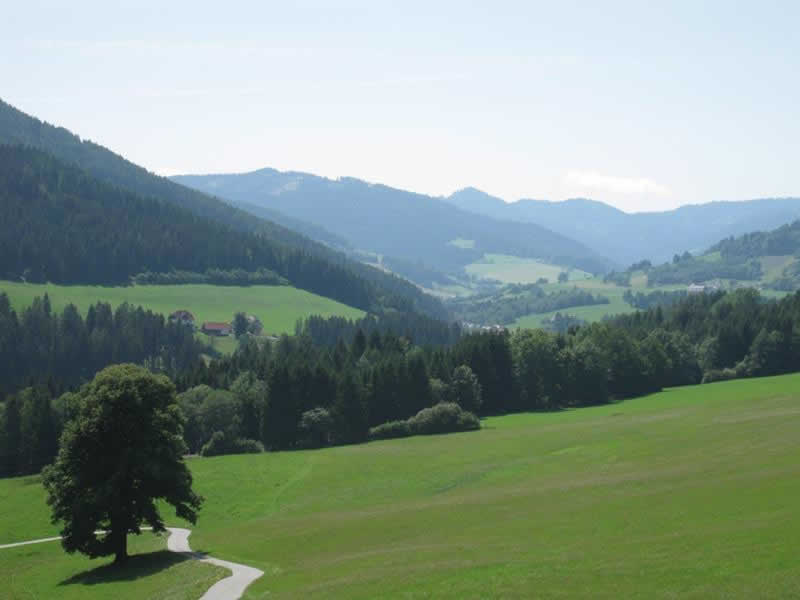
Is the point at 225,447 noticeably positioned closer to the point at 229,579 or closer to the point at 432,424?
the point at 432,424

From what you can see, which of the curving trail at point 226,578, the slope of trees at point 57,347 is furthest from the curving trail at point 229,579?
the slope of trees at point 57,347

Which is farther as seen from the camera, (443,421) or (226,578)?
(443,421)

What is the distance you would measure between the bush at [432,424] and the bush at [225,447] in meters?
14.3

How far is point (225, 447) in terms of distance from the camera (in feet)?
343

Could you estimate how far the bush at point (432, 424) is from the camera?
10812 cm

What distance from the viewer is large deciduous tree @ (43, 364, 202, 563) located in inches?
2023

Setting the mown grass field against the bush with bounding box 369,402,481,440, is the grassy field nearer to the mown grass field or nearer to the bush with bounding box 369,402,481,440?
the mown grass field

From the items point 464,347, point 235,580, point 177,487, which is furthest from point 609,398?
point 235,580

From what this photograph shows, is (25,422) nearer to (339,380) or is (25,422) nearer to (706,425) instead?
(339,380)

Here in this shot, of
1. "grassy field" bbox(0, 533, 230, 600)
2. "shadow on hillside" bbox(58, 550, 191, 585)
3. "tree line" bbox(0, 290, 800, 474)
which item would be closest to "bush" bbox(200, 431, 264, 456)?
"tree line" bbox(0, 290, 800, 474)

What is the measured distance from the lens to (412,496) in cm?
6669

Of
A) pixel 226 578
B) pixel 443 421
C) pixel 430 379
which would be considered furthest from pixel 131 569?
pixel 430 379

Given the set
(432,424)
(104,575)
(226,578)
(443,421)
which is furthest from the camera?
(432,424)

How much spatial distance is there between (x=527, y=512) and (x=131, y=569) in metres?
21.1
